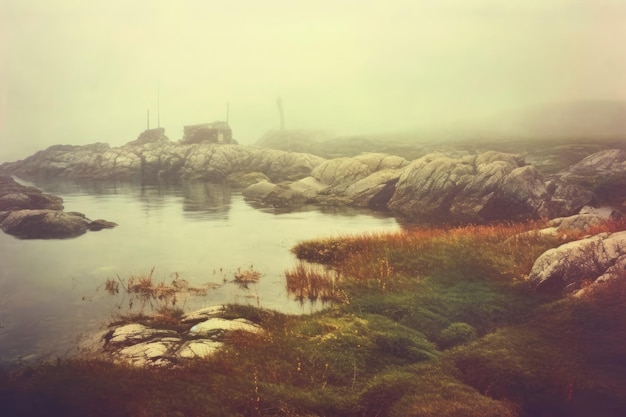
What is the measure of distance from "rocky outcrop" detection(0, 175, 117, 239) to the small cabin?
271 cm

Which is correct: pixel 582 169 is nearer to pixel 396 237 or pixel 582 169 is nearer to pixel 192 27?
pixel 396 237

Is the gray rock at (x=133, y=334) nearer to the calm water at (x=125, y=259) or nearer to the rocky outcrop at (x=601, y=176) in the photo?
the calm water at (x=125, y=259)

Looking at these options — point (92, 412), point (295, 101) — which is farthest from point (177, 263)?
point (295, 101)

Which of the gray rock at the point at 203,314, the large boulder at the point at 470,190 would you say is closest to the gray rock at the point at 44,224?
the gray rock at the point at 203,314

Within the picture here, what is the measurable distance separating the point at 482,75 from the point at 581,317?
5.06m

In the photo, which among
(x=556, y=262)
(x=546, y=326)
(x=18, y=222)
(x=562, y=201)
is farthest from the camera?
(x=562, y=201)

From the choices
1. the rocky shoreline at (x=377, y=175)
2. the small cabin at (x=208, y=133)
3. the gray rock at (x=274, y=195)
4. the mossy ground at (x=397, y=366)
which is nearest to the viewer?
the mossy ground at (x=397, y=366)

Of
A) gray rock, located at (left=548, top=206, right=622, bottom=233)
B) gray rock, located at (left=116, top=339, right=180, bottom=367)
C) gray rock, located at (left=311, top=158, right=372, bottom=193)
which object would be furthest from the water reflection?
gray rock, located at (left=548, top=206, right=622, bottom=233)

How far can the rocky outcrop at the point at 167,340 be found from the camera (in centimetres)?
637

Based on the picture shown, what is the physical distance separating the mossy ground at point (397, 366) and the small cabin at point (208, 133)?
425 cm

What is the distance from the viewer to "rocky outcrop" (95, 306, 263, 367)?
20.9 feet

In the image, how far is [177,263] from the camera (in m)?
8.15

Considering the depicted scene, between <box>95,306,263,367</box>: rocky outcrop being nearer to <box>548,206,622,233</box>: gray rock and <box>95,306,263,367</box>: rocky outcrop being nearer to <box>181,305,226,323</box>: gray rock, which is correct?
<box>181,305,226,323</box>: gray rock

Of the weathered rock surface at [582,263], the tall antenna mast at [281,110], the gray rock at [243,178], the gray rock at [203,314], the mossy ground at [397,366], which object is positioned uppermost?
the tall antenna mast at [281,110]
